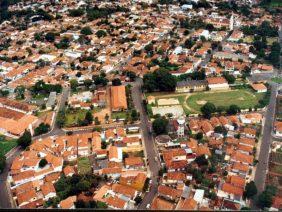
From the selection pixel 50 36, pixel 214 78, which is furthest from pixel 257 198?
pixel 50 36

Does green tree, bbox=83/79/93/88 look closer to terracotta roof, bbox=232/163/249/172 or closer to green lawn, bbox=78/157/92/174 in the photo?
green lawn, bbox=78/157/92/174

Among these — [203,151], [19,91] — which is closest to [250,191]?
[203,151]

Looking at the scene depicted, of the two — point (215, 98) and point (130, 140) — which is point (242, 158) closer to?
point (130, 140)

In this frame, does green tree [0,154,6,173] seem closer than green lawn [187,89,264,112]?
Yes

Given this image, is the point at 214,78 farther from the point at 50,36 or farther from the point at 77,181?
the point at 50,36

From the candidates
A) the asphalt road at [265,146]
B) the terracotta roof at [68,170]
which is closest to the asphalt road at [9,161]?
the terracotta roof at [68,170]

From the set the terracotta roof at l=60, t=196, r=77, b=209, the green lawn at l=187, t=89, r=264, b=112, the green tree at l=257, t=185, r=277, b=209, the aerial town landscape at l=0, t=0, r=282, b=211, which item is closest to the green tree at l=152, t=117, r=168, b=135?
the aerial town landscape at l=0, t=0, r=282, b=211
